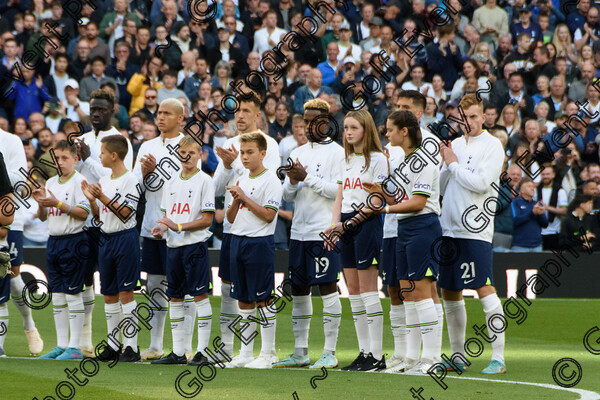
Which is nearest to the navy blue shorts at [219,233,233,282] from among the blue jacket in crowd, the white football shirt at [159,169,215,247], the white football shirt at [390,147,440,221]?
the white football shirt at [159,169,215,247]

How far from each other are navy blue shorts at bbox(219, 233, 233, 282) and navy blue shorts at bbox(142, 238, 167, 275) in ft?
1.93

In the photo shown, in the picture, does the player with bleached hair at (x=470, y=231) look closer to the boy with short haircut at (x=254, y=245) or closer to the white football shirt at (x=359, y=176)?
the white football shirt at (x=359, y=176)

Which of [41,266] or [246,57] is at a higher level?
[246,57]

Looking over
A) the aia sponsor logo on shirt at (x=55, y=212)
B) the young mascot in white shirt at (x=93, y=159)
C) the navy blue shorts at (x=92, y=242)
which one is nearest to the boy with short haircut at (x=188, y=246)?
the navy blue shorts at (x=92, y=242)

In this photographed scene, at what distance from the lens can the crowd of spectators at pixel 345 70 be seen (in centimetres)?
1648

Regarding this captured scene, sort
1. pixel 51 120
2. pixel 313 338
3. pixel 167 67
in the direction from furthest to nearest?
pixel 167 67, pixel 51 120, pixel 313 338

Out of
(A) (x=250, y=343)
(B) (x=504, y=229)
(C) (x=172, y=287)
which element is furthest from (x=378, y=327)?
(B) (x=504, y=229)

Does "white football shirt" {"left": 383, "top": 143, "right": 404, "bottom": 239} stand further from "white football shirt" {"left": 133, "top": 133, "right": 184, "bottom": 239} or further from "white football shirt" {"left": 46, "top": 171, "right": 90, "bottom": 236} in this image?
"white football shirt" {"left": 46, "top": 171, "right": 90, "bottom": 236}

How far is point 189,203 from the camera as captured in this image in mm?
9469

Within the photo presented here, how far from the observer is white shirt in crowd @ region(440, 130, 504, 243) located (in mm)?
8922

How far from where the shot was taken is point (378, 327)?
29.8ft

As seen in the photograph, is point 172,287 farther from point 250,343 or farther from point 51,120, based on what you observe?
point 51,120

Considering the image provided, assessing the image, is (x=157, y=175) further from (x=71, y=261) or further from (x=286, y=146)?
(x=286, y=146)

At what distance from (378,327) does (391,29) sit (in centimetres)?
1159
